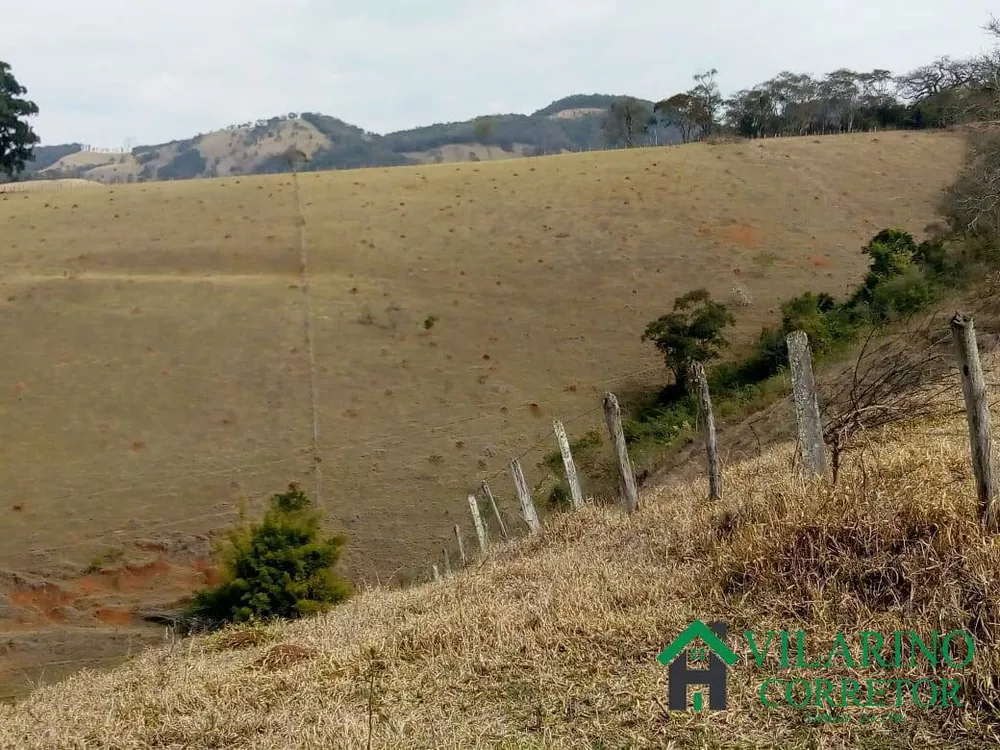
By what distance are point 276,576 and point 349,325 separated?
20.0m

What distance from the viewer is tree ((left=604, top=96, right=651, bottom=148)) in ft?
258

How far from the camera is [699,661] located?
395 centimetres

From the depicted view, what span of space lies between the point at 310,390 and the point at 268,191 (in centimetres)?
2410

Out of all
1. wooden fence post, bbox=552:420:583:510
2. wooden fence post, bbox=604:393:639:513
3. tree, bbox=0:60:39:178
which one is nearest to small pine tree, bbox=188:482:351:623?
wooden fence post, bbox=552:420:583:510

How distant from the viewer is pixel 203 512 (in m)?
22.2

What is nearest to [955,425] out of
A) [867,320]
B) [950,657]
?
[950,657]

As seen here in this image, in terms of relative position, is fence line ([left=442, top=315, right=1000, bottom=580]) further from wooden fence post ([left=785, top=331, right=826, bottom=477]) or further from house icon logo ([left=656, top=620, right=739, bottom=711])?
house icon logo ([left=656, top=620, right=739, bottom=711])

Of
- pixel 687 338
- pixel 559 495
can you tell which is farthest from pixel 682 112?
pixel 559 495

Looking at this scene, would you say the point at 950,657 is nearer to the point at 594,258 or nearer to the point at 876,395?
the point at 876,395

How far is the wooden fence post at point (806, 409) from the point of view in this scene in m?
5.95

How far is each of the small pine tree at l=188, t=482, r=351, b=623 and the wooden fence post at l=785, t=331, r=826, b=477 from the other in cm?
905

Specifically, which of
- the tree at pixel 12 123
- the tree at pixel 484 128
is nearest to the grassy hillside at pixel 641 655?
the tree at pixel 12 123

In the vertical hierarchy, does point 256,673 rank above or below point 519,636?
below

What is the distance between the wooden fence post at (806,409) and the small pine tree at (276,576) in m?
9.05
